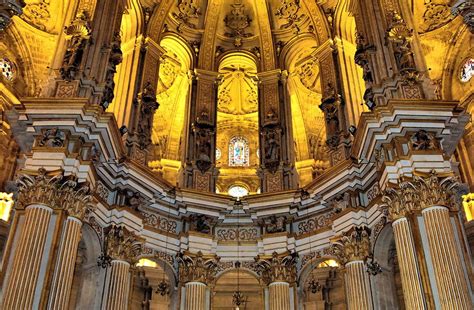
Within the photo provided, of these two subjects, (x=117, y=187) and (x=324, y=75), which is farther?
(x=324, y=75)

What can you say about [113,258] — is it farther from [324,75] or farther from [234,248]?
[324,75]

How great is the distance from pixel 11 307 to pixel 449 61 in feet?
65.8

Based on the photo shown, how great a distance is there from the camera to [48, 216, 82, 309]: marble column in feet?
46.5

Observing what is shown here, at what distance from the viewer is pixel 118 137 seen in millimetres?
17469

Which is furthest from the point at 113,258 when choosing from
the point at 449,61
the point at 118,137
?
the point at 449,61

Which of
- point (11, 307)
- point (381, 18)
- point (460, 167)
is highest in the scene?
point (381, 18)

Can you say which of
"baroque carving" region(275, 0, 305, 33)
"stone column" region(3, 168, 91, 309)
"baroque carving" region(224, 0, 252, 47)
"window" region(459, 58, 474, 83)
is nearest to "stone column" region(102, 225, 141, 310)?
"stone column" region(3, 168, 91, 309)

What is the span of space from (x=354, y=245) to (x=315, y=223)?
2.39m

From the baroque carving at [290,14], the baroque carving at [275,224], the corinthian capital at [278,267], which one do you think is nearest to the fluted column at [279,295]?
the corinthian capital at [278,267]

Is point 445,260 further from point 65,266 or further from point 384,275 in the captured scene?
point 65,266

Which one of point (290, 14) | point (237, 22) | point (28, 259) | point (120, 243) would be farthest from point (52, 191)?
point (290, 14)

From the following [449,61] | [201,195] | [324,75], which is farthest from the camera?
[449,61]

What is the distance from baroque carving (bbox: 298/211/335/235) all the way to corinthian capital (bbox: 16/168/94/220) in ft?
25.1

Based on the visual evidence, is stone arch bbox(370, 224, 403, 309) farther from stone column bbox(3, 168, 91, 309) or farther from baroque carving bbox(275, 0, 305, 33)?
baroque carving bbox(275, 0, 305, 33)
